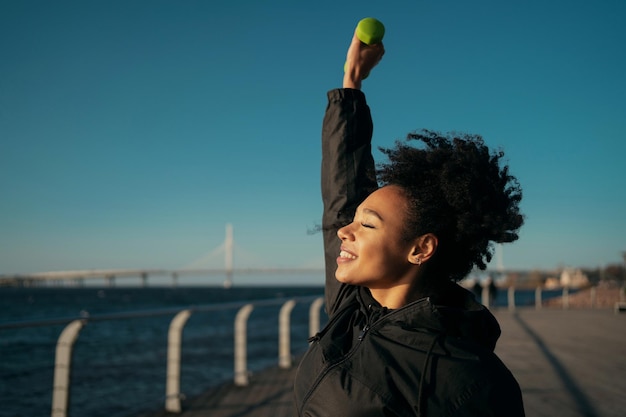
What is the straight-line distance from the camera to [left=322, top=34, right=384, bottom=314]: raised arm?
151 cm

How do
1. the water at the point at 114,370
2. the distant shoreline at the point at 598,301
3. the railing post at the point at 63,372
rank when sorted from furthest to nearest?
the distant shoreline at the point at 598,301 < the water at the point at 114,370 < the railing post at the point at 63,372

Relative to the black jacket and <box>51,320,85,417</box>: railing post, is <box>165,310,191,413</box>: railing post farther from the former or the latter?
the black jacket

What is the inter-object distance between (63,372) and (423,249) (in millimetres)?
2379

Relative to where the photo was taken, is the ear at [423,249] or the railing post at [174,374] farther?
the railing post at [174,374]

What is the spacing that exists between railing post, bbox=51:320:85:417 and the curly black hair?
7.44 feet

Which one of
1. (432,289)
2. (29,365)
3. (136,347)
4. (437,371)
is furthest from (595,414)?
(136,347)

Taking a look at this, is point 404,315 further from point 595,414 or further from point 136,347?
point 136,347

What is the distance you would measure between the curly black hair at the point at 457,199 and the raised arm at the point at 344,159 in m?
0.14

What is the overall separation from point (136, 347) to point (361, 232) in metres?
13.7

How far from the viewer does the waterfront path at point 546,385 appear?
3.65m

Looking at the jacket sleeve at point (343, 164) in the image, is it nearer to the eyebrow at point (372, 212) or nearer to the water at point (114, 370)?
the eyebrow at point (372, 212)

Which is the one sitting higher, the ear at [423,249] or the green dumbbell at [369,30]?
the green dumbbell at [369,30]

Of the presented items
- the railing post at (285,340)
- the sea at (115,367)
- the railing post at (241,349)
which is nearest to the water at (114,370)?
the sea at (115,367)

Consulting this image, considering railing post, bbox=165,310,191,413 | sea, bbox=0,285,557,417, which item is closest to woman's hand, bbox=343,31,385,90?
sea, bbox=0,285,557,417
